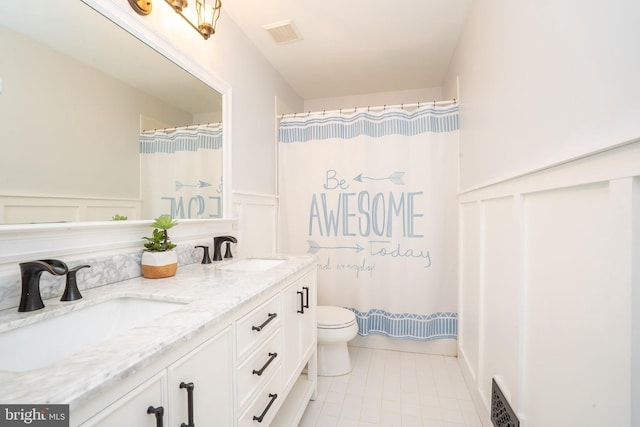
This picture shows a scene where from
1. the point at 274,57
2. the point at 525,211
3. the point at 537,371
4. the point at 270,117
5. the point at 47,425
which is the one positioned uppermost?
the point at 274,57

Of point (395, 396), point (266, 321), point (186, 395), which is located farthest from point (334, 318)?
point (186, 395)

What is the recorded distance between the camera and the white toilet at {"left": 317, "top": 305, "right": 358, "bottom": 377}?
1861 millimetres

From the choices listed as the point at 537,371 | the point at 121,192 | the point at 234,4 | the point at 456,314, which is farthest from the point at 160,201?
the point at 456,314

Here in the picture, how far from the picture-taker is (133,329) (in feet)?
2.05

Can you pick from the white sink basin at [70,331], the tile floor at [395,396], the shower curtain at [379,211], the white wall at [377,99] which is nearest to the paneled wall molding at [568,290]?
the tile floor at [395,396]

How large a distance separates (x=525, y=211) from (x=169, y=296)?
1.24 m

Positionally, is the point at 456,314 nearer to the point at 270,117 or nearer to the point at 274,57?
the point at 270,117

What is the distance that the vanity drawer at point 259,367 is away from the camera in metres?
0.89

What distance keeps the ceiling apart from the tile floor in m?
2.33

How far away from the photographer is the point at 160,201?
127 cm

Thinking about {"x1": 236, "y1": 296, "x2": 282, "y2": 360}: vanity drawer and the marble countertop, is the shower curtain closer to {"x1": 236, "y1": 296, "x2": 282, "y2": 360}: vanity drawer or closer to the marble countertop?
the marble countertop

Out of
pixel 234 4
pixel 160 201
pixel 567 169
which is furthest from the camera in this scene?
pixel 234 4

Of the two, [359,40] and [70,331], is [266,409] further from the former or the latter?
[359,40]

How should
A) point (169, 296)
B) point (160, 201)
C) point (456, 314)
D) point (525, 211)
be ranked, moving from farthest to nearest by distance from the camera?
point (456, 314) < point (160, 201) < point (525, 211) < point (169, 296)
